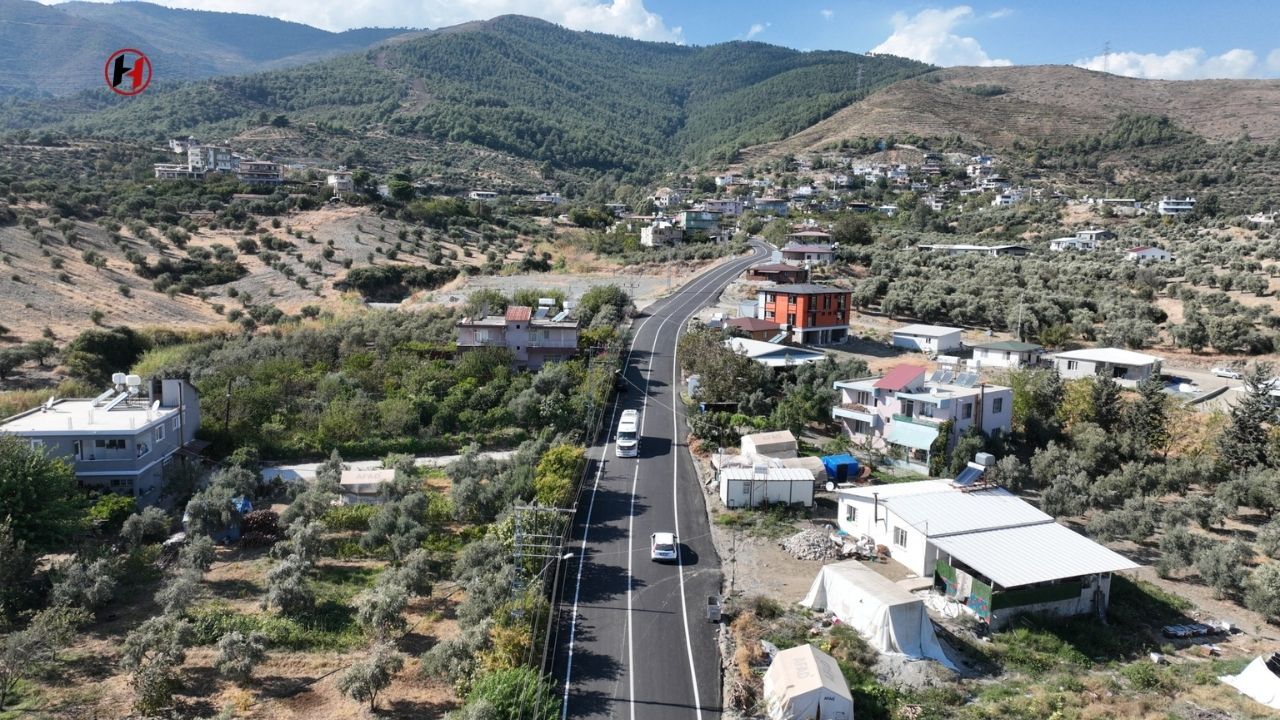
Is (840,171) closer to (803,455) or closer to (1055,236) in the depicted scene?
(1055,236)

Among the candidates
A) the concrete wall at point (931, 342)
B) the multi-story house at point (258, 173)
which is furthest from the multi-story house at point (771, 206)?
the multi-story house at point (258, 173)

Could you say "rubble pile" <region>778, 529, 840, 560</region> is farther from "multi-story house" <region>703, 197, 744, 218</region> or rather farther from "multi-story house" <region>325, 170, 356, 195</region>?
"multi-story house" <region>703, 197, 744, 218</region>

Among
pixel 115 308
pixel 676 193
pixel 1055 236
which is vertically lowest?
pixel 115 308

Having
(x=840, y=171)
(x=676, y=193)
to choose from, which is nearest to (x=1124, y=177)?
(x=840, y=171)

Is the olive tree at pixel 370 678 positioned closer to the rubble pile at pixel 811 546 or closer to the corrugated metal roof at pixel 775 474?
the rubble pile at pixel 811 546

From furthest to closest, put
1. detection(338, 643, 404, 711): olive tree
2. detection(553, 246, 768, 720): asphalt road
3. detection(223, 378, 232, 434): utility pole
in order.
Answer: detection(223, 378, 232, 434): utility pole → detection(553, 246, 768, 720): asphalt road → detection(338, 643, 404, 711): olive tree

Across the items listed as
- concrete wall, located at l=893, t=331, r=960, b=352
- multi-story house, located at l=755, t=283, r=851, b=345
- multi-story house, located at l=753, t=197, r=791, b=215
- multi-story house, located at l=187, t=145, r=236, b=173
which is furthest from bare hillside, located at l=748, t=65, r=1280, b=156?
concrete wall, located at l=893, t=331, r=960, b=352

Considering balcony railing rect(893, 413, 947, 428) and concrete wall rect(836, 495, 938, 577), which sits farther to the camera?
balcony railing rect(893, 413, 947, 428)
